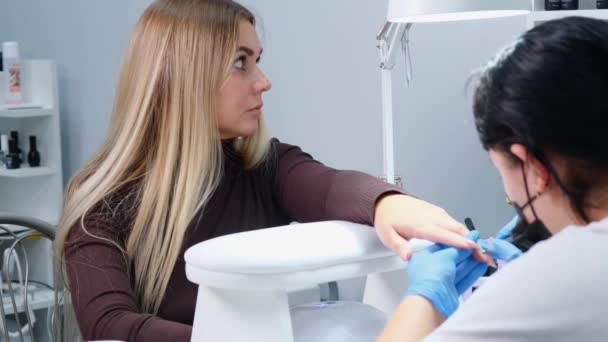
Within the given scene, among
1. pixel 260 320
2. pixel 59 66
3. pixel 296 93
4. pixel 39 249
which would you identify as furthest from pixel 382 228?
pixel 59 66

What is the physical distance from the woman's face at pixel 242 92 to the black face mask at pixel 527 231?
0.53 metres

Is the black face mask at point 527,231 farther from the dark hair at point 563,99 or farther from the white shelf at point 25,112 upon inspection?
the white shelf at point 25,112

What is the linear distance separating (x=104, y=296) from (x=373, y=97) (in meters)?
1.67

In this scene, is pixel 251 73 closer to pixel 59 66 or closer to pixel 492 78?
pixel 492 78

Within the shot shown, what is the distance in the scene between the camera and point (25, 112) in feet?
11.2

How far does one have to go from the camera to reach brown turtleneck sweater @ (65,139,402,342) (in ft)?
4.00

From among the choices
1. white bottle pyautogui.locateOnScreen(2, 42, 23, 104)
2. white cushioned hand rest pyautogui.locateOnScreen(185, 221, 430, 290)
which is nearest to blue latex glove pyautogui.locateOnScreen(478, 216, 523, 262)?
white cushioned hand rest pyautogui.locateOnScreen(185, 221, 430, 290)

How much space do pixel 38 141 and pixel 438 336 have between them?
307cm

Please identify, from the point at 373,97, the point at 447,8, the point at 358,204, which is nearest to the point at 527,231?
the point at 358,204

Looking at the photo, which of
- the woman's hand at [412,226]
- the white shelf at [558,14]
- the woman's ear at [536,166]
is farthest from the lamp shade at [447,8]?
the woman's ear at [536,166]

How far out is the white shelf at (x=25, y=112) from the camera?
339 centimetres

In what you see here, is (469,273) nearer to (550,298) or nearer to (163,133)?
(550,298)

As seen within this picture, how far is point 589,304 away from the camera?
80 cm

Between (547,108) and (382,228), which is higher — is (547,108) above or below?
above
